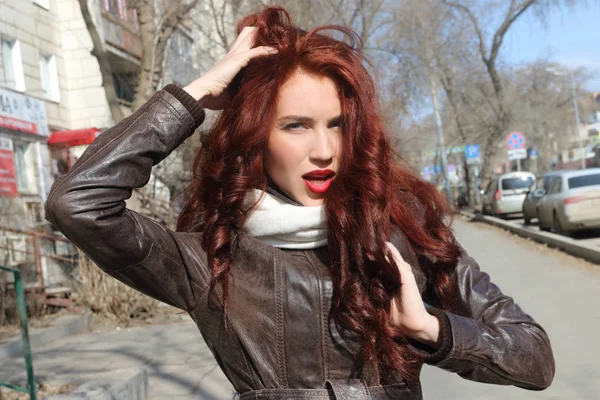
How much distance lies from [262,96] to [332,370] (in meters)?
0.75

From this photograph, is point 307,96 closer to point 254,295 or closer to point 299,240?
point 299,240

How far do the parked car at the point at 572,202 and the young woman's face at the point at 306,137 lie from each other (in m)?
14.8

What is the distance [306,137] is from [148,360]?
20.8 ft

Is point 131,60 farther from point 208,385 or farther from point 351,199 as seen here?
point 351,199

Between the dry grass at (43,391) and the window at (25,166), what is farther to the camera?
the window at (25,166)

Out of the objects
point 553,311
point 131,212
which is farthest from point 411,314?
point 553,311

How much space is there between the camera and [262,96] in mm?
1988

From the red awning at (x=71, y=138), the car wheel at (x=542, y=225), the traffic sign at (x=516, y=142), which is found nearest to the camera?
the red awning at (x=71, y=138)

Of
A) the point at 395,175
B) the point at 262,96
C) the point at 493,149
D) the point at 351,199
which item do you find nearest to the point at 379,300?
the point at 351,199

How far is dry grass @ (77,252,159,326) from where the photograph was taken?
10070 mm

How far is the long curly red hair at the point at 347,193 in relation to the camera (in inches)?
71.1

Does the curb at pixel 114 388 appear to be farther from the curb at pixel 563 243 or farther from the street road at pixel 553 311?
the curb at pixel 563 243

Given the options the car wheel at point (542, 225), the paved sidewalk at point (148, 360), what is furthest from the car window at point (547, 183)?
the paved sidewalk at point (148, 360)

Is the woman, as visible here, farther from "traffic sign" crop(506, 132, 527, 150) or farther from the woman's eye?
"traffic sign" crop(506, 132, 527, 150)
